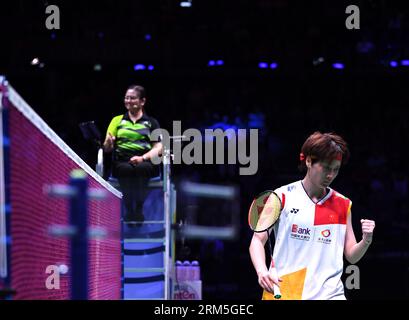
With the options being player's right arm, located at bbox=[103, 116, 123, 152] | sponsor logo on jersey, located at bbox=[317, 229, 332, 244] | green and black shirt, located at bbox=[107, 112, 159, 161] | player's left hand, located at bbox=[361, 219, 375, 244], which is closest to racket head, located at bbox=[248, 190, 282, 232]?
sponsor logo on jersey, located at bbox=[317, 229, 332, 244]

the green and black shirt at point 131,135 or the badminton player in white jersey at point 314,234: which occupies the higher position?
the green and black shirt at point 131,135

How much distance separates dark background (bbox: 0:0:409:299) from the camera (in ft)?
44.9

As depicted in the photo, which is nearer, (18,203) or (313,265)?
(18,203)

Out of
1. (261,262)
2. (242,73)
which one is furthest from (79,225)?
(242,73)

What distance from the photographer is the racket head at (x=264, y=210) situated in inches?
141

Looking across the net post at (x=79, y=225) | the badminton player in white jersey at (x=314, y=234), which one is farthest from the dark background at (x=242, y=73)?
the net post at (x=79, y=225)

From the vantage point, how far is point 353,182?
1362 cm

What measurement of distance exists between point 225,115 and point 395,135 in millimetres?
3274

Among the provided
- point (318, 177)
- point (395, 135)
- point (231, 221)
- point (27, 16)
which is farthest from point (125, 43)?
point (318, 177)

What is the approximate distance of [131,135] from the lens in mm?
7137

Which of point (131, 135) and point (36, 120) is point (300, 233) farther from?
point (131, 135)

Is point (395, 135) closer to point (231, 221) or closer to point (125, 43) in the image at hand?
point (231, 221)

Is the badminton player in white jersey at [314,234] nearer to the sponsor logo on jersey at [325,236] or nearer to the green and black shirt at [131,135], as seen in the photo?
the sponsor logo on jersey at [325,236]

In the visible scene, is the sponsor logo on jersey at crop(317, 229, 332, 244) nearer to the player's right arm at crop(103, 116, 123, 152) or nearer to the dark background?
the player's right arm at crop(103, 116, 123, 152)
